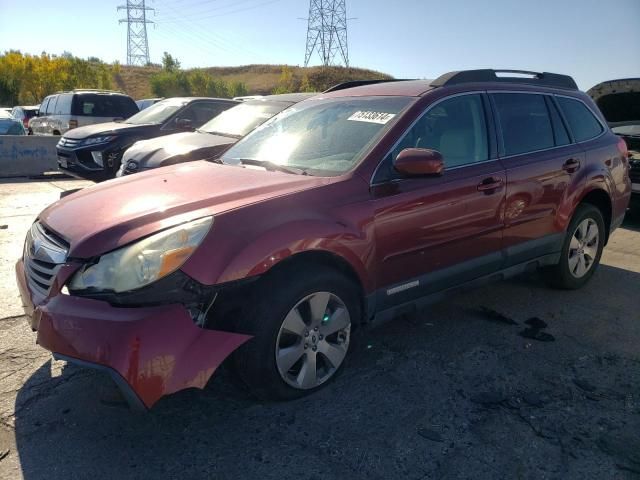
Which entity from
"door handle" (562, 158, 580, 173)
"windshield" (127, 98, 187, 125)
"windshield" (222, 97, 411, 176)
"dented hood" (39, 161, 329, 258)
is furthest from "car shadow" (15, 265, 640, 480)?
"windshield" (127, 98, 187, 125)

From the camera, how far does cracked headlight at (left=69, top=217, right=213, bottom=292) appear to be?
244 centimetres

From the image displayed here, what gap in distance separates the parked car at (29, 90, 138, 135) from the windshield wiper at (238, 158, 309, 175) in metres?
11.2

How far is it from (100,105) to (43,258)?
12.2 m

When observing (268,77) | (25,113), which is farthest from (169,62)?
(25,113)

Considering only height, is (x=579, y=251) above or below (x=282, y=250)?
below

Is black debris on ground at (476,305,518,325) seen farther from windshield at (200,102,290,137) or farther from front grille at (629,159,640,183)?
front grille at (629,159,640,183)

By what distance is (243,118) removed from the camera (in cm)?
786

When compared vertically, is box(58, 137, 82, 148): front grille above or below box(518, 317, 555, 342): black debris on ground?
above

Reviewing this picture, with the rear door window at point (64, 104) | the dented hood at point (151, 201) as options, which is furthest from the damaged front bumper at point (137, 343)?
the rear door window at point (64, 104)

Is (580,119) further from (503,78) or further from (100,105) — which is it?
(100,105)

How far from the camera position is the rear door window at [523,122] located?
4.03 metres

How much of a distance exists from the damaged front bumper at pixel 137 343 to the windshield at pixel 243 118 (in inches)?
210

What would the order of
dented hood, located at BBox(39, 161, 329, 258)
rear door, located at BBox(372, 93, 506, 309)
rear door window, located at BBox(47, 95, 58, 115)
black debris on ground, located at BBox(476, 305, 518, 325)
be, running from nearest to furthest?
dented hood, located at BBox(39, 161, 329, 258) → rear door, located at BBox(372, 93, 506, 309) → black debris on ground, located at BBox(476, 305, 518, 325) → rear door window, located at BBox(47, 95, 58, 115)

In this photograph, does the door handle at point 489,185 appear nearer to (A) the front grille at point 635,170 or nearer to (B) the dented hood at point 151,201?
(B) the dented hood at point 151,201
